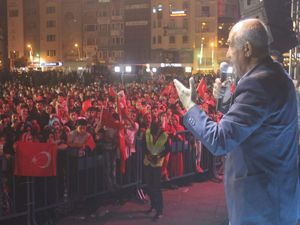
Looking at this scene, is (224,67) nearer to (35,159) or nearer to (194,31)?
(35,159)

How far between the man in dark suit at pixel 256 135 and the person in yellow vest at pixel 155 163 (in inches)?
238

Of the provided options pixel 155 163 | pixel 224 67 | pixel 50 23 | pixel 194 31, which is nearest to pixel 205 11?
pixel 194 31

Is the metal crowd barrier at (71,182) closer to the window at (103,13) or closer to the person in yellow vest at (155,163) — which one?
the person in yellow vest at (155,163)

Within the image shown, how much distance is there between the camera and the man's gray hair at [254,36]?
2.24m

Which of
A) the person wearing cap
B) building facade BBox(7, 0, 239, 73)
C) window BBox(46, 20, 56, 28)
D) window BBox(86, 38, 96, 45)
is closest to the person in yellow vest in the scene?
the person wearing cap

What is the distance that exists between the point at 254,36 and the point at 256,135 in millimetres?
480

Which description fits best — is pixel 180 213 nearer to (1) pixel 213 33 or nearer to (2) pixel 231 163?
(2) pixel 231 163

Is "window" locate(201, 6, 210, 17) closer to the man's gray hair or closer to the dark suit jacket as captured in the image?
the man's gray hair

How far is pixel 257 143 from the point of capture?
2180 millimetres

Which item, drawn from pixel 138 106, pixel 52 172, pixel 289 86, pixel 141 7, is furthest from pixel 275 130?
pixel 141 7

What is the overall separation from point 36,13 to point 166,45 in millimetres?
28740

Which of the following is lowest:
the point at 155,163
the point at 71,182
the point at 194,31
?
the point at 71,182

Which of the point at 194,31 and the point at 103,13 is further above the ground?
the point at 103,13

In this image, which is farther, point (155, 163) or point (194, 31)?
point (194, 31)
